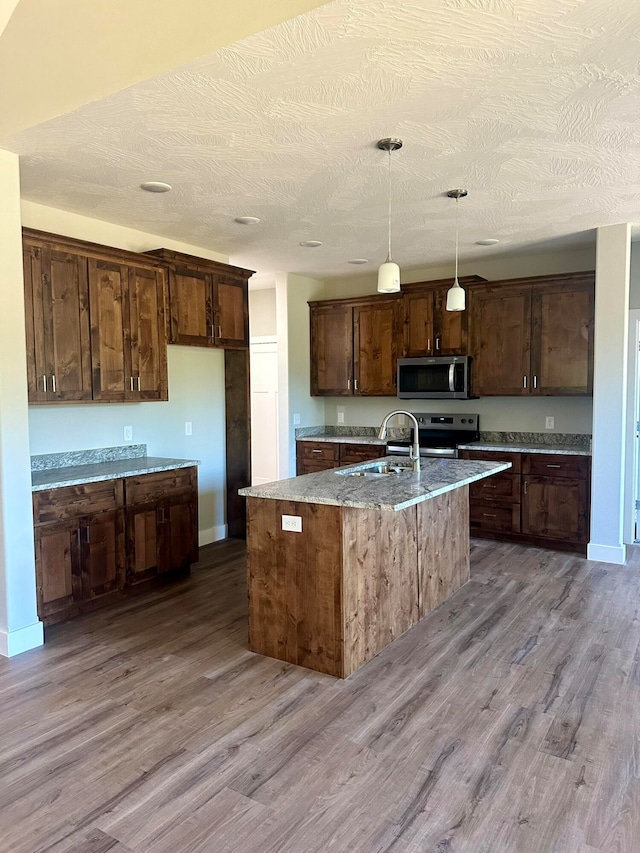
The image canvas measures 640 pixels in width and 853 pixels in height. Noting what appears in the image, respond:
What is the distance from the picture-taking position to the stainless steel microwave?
5.54m

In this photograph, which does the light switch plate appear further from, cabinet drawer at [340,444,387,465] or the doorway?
the doorway

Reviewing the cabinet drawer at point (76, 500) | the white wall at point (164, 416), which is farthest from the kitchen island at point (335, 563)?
the white wall at point (164, 416)

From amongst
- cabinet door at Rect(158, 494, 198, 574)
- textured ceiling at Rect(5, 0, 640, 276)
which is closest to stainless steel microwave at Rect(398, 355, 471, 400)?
textured ceiling at Rect(5, 0, 640, 276)

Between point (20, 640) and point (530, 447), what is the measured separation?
13.8 ft

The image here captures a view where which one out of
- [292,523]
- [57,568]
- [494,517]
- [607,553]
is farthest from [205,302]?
[607,553]

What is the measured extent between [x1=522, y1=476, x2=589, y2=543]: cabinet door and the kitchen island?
187cm

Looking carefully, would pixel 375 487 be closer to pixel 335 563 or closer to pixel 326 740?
pixel 335 563

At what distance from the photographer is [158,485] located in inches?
161

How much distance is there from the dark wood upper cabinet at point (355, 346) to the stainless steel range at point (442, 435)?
20.4 inches

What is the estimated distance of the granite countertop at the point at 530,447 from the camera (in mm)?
4871

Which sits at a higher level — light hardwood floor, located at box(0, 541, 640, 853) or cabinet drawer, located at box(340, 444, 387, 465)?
cabinet drawer, located at box(340, 444, 387, 465)

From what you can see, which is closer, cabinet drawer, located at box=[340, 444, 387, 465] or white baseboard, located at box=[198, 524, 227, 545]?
white baseboard, located at box=[198, 524, 227, 545]

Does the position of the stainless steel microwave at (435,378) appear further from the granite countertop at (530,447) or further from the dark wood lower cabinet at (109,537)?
the dark wood lower cabinet at (109,537)

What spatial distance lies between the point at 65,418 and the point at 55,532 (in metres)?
0.94
